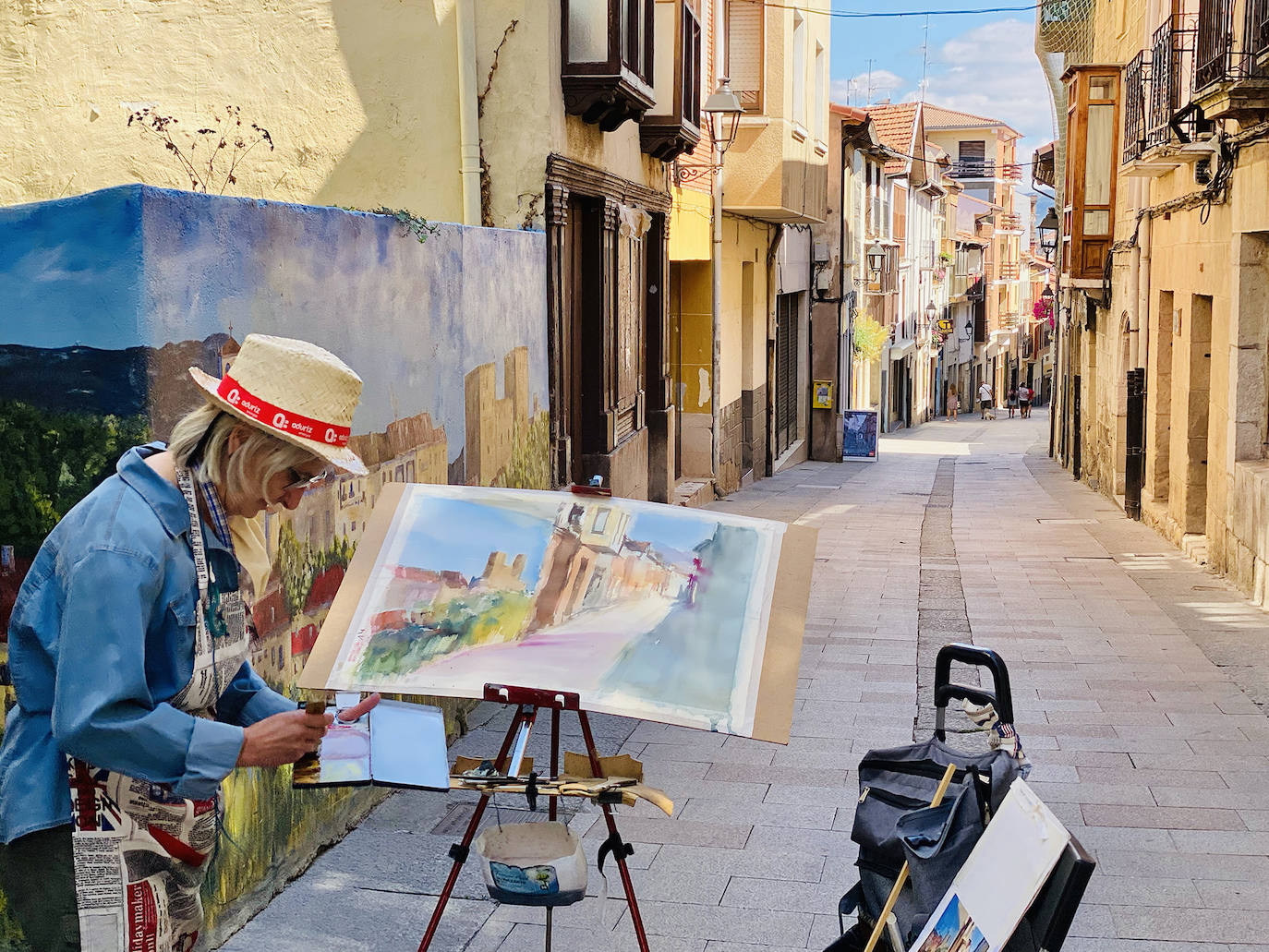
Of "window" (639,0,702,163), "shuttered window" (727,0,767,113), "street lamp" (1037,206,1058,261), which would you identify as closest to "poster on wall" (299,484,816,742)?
"window" (639,0,702,163)

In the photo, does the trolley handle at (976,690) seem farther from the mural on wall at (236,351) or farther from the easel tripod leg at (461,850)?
the mural on wall at (236,351)

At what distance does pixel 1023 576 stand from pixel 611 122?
18.8ft

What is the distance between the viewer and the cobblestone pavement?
498 cm

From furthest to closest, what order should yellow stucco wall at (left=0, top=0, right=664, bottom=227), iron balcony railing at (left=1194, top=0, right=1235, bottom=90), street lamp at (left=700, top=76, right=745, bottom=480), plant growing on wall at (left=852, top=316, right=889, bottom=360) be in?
1. plant growing on wall at (left=852, top=316, right=889, bottom=360)
2. street lamp at (left=700, top=76, right=745, bottom=480)
3. iron balcony railing at (left=1194, top=0, right=1235, bottom=90)
4. yellow stucco wall at (left=0, top=0, right=664, bottom=227)

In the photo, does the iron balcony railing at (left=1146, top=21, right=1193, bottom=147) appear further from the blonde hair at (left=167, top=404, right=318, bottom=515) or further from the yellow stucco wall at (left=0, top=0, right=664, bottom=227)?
the blonde hair at (left=167, top=404, right=318, bottom=515)

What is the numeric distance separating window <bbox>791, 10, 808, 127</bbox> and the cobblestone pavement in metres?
9.15

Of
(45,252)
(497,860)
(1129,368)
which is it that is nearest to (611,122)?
(45,252)

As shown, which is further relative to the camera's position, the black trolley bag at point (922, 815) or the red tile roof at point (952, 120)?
the red tile roof at point (952, 120)

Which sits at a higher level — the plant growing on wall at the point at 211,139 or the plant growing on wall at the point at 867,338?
the plant growing on wall at the point at 211,139

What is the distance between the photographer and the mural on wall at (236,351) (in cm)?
416

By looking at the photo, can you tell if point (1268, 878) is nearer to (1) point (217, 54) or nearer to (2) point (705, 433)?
(1) point (217, 54)

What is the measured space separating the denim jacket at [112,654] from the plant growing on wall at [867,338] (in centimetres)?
3388

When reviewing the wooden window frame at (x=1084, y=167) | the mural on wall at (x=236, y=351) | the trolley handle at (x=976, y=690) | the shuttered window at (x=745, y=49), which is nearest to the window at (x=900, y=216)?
the wooden window frame at (x=1084, y=167)

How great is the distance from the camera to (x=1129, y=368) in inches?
776
